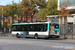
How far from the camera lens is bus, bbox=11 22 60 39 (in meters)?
30.8

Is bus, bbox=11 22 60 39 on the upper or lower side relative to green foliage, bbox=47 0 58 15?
lower

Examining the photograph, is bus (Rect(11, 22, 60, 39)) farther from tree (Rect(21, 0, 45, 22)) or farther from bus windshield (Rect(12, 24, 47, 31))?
tree (Rect(21, 0, 45, 22))

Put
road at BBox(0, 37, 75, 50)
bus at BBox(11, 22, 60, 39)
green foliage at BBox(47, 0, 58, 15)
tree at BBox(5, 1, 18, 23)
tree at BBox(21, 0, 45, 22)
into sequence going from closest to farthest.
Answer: road at BBox(0, 37, 75, 50) → bus at BBox(11, 22, 60, 39) → tree at BBox(21, 0, 45, 22) → tree at BBox(5, 1, 18, 23) → green foliage at BBox(47, 0, 58, 15)

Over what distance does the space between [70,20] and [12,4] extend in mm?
17673

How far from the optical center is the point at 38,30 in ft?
106

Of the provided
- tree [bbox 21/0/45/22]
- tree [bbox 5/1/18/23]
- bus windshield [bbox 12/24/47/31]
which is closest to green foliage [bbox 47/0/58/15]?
tree [bbox 5/1/18/23]

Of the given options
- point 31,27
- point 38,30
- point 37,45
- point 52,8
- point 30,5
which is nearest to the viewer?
point 37,45

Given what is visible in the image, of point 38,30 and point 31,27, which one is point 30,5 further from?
point 38,30

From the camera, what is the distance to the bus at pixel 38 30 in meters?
30.8

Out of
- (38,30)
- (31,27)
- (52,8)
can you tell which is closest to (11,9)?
(52,8)

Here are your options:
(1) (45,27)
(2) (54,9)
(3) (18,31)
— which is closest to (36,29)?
(1) (45,27)

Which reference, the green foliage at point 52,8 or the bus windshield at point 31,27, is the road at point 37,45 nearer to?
the bus windshield at point 31,27

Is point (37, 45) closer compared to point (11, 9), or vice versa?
point (37, 45)

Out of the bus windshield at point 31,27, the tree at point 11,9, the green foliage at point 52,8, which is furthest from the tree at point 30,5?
the green foliage at point 52,8
